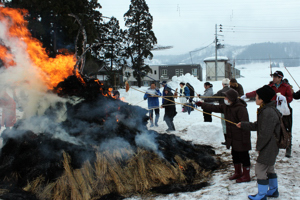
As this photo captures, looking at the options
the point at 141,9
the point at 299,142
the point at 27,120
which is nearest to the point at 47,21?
the point at 27,120

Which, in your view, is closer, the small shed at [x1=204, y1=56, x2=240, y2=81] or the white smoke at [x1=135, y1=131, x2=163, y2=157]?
the white smoke at [x1=135, y1=131, x2=163, y2=157]

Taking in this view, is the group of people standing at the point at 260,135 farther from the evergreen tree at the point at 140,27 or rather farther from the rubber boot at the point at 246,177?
the evergreen tree at the point at 140,27

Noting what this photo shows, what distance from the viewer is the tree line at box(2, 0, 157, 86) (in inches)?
624

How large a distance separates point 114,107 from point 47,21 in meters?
14.2

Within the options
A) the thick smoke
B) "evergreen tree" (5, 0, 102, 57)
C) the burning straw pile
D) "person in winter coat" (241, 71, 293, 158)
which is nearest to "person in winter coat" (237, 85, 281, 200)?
the burning straw pile

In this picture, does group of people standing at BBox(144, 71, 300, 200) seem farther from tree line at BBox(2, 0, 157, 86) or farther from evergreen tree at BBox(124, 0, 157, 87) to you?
evergreen tree at BBox(124, 0, 157, 87)

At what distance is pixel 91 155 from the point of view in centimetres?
482

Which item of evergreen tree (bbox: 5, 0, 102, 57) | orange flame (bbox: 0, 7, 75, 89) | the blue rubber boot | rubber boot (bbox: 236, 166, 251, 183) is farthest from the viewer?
evergreen tree (bbox: 5, 0, 102, 57)

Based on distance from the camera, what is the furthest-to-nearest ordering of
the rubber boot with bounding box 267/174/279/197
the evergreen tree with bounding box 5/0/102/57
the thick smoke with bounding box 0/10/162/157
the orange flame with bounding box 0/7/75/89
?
the evergreen tree with bounding box 5/0/102/57 < the orange flame with bounding box 0/7/75/89 < the thick smoke with bounding box 0/10/162/157 < the rubber boot with bounding box 267/174/279/197

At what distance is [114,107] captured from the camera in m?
6.02

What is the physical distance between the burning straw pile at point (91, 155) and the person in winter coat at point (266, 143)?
1.21 m

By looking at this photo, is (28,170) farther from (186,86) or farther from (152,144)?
(186,86)

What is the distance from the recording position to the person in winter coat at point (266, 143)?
137 inches

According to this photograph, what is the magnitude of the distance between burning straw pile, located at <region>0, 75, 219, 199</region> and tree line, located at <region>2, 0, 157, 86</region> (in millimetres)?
1790
